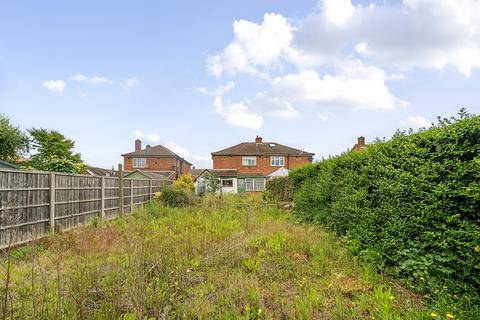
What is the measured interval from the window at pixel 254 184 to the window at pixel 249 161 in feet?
8.82

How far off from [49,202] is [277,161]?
120ft

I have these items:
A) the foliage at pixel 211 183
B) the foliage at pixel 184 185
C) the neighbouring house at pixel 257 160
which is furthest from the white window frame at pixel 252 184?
the foliage at pixel 211 183

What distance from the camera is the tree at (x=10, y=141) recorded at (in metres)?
23.4

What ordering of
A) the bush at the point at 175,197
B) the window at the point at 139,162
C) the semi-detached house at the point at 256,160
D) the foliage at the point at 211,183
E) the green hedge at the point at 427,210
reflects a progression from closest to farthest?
the green hedge at the point at 427,210 < the bush at the point at 175,197 < the foliage at the point at 211,183 < the semi-detached house at the point at 256,160 < the window at the point at 139,162

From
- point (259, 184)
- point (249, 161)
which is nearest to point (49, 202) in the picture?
point (259, 184)

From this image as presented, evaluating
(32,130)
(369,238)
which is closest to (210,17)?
(369,238)

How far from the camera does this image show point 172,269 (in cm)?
469

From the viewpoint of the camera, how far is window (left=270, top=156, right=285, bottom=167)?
143 ft

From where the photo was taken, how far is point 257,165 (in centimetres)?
4341

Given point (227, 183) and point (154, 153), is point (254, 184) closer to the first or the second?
point (227, 183)

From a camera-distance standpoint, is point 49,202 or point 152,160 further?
point 152,160

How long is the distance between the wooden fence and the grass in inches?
40.6

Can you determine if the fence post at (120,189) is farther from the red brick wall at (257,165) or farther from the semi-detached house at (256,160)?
the red brick wall at (257,165)

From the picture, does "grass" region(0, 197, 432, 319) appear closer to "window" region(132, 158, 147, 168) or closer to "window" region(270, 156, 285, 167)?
"window" region(270, 156, 285, 167)
